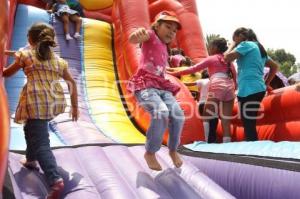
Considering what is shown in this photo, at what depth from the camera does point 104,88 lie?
409cm

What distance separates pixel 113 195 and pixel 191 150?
3.97 feet

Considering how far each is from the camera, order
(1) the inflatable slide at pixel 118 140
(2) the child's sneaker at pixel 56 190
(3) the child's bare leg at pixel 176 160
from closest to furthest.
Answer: (2) the child's sneaker at pixel 56 190, (1) the inflatable slide at pixel 118 140, (3) the child's bare leg at pixel 176 160

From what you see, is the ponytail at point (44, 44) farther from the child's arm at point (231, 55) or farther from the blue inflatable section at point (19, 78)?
→ the child's arm at point (231, 55)

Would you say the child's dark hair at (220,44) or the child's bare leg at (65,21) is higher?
the child's bare leg at (65,21)

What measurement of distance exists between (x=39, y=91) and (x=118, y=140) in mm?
1056

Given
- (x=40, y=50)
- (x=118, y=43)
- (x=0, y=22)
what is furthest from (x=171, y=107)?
(x=118, y=43)

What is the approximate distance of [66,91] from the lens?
3.82 m

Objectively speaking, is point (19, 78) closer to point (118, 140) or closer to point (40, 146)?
point (118, 140)

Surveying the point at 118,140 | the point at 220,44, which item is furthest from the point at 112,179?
the point at 220,44

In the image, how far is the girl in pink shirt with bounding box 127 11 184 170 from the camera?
89.0 inches

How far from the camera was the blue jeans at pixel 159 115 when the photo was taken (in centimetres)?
224

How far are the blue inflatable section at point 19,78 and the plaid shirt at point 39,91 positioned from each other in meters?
0.56

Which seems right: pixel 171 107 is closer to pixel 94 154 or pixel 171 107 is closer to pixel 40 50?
pixel 94 154

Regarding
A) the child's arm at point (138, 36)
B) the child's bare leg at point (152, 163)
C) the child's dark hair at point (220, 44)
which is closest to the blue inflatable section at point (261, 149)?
the child's bare leg at point (152, 163)
